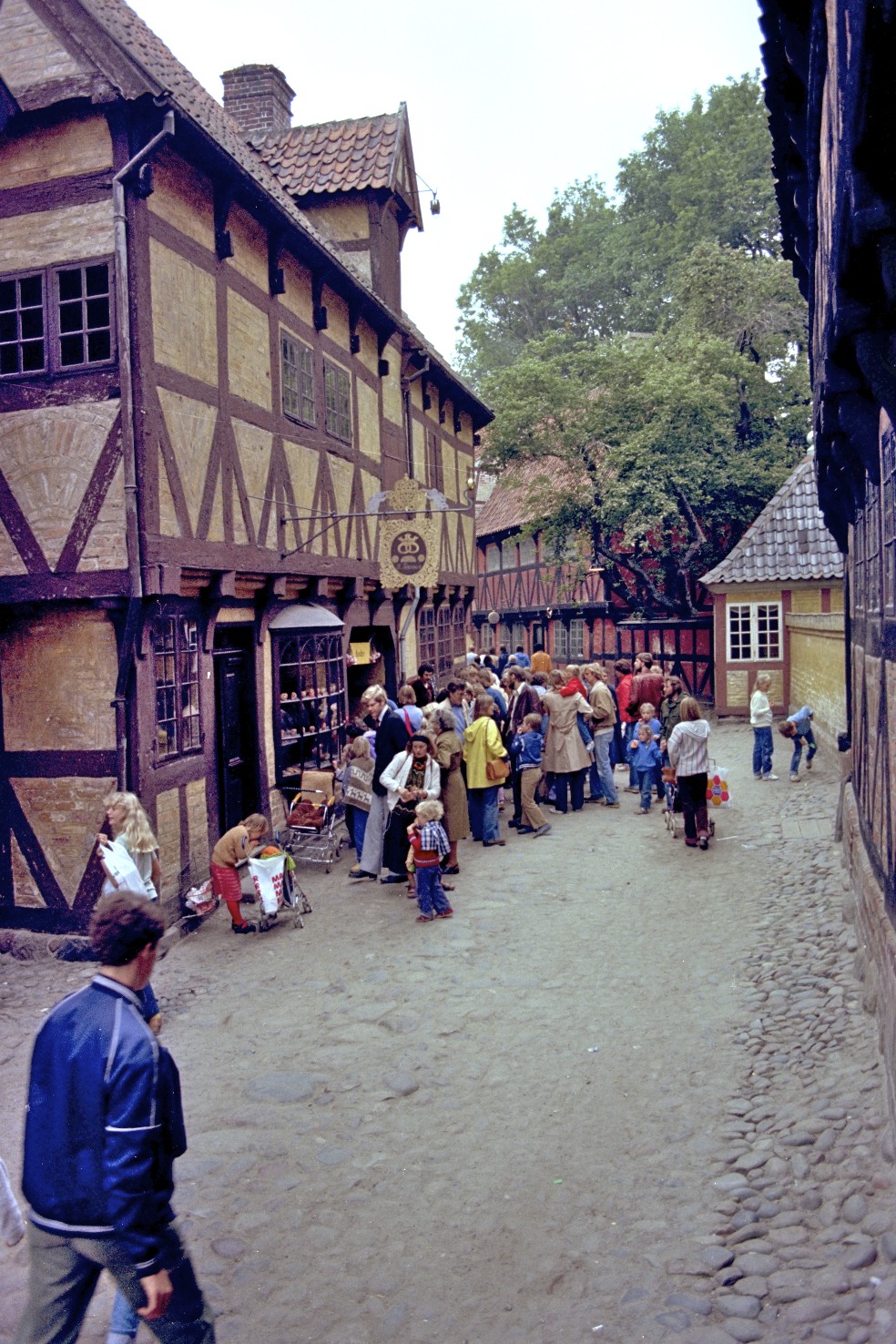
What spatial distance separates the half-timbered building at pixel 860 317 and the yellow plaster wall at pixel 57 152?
5274 mm

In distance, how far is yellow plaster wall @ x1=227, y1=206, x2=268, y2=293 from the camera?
33.8ft

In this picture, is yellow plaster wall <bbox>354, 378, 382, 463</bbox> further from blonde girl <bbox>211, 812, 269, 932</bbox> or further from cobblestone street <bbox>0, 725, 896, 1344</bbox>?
cobblestone street <bbox>0, 725, 896, 1344</bbox>

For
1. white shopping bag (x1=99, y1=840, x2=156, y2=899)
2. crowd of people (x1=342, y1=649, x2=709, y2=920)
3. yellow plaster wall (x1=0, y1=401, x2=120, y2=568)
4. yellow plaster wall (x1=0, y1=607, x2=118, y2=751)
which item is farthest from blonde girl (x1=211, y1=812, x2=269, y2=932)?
yellow plaster wall (x1=0, y1=401, x2=120, y2=568)

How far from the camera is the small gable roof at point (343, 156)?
15547 mm

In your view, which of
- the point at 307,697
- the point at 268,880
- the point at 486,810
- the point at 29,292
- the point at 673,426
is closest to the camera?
the point at 29,292

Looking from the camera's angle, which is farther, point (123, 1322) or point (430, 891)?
point (430, 891)

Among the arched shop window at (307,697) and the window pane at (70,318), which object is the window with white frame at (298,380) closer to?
the arched shop window at (307,697)

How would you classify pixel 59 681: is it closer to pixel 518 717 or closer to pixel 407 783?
pixel 407 783

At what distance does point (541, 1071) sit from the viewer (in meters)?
6.02

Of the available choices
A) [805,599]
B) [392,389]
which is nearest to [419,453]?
[392,389]

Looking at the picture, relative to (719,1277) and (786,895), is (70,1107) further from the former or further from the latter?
(786,895)

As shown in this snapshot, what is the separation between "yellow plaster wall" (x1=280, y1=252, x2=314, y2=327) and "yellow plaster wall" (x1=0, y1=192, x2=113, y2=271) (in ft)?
10.7

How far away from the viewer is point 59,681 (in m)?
8.79

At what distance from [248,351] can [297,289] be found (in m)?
1.94
